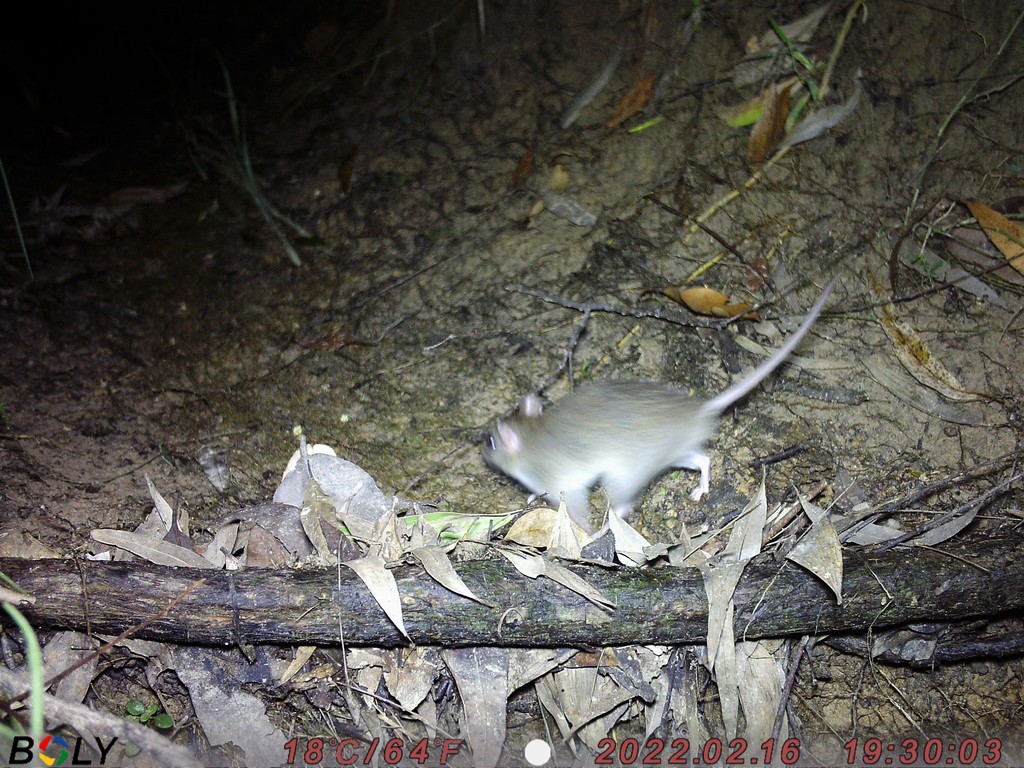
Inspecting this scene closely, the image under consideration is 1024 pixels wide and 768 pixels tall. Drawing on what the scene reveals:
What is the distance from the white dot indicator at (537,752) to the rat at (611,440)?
0.79 metres

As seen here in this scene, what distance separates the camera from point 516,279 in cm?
347

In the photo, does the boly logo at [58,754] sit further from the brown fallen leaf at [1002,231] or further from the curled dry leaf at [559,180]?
the brown fallen leaf at [1002,231]

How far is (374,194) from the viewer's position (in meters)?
3.90

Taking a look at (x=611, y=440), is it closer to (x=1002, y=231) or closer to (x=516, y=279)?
(x=516, y=279)

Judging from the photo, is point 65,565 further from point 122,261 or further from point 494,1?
point 494,1

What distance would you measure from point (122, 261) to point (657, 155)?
285 centimetres

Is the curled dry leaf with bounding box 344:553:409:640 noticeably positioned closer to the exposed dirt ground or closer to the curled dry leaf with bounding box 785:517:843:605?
the exposed dirt ground

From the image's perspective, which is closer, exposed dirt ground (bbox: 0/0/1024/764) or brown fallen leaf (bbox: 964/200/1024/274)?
exposed dirt ground (bbox: 0/0/1024/764)

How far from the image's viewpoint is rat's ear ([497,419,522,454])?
291 centimetres

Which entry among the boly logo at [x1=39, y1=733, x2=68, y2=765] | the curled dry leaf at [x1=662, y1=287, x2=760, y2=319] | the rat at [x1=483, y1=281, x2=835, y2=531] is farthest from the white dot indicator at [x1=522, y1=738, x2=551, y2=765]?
the curled dry leaf at [x1=662, y1=287, x2=760, y2=319]

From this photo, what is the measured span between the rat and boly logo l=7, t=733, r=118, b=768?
62.9 inches

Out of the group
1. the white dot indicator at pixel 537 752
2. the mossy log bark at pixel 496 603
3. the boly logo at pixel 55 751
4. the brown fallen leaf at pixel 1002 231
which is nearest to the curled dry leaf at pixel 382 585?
the mossy log bark at pixel 496 603

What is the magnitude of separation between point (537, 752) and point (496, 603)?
1.75ft

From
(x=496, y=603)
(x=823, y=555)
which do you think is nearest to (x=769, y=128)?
(x=823, y=555)
